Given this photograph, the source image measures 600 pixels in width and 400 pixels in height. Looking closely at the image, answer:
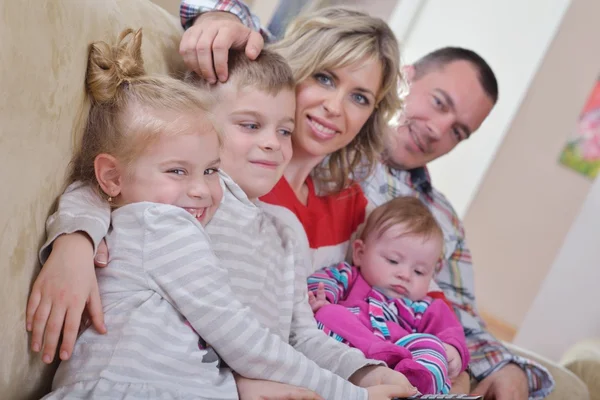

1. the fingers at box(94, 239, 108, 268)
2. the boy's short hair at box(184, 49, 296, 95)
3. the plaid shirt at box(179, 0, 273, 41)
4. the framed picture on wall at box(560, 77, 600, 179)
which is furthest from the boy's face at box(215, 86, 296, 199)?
the framed picture on wall at box(560, 77, 600, 179)

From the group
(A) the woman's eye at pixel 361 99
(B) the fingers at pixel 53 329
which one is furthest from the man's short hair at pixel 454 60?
(B) the fingers at pixel 53 329

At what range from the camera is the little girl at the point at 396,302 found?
1.41 metres

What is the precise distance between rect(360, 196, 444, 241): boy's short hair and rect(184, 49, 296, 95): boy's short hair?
0.53m

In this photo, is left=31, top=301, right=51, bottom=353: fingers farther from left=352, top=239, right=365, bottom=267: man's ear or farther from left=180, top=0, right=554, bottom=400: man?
left=352, top=239, right=365, bottom=267: man's ear

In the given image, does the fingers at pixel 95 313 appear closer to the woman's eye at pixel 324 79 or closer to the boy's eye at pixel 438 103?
the woman's eye at pixel 324 79

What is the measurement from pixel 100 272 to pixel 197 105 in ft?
1.06

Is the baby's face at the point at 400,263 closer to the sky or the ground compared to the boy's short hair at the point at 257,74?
closer to the ground

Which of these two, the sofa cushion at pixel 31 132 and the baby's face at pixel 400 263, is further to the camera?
the baby's face at pixel 400 263

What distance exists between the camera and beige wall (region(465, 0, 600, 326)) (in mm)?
4539

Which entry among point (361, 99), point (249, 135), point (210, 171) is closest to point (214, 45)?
point (249, 135)

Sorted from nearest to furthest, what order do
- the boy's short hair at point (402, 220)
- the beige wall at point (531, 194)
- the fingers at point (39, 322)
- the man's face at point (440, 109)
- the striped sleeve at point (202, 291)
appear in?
the fingers at point (39, 322), the striped sleeve at point (202, 291), the boy's short hair at point (402, 220), the man's face at point (440, 109), the beige wall at point (531, 194)

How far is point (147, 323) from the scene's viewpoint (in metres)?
0.96

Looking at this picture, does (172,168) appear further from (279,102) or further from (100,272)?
(279,102)

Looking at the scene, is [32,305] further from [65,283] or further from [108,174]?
[108,174]
